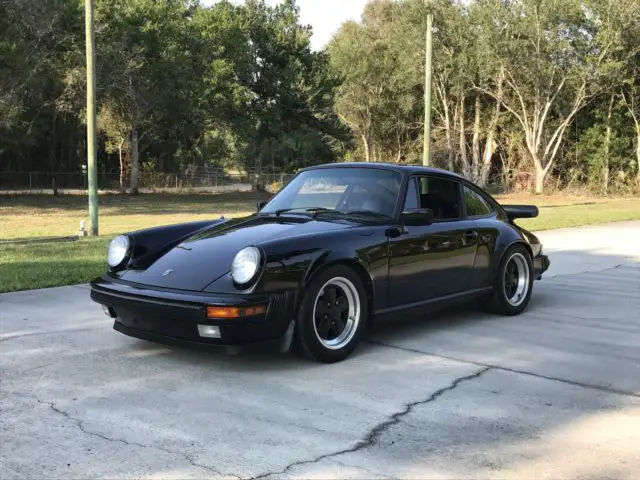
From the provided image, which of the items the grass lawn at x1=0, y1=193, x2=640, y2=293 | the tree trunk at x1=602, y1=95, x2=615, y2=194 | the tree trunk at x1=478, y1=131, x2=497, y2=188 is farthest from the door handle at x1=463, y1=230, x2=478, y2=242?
the tree trunk at x1=478, y1=131, x2=497, y2=188

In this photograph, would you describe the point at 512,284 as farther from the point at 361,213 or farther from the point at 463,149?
the point at 463,149

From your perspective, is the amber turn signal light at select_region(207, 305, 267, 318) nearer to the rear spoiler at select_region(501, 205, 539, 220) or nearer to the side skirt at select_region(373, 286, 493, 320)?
the side skirt at select_region(373, 286, 493, 320)

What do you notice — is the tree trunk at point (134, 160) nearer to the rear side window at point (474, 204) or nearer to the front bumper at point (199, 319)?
the rear side window at point (474, 204)

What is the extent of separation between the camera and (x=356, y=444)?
3.54 m

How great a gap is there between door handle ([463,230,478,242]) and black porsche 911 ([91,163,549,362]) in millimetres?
31

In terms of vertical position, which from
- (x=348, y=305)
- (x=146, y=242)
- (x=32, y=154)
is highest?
(x=32, y=154)

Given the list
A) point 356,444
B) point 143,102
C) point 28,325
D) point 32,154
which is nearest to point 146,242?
point 28,325

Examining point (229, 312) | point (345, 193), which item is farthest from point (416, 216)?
point (229, 312)

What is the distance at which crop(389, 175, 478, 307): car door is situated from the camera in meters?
5.46

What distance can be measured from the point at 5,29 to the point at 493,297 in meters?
23.4

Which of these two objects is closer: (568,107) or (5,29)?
(5,29)

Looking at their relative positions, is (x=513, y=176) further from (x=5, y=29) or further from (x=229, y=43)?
(x=5, y=29)

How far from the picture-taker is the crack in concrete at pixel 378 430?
10.7 ft

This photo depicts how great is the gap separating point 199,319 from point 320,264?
3.07 feet
